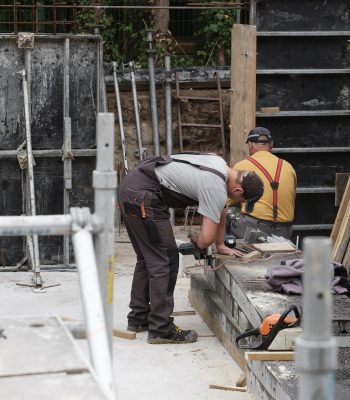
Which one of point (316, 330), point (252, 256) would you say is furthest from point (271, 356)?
point (316, 330)

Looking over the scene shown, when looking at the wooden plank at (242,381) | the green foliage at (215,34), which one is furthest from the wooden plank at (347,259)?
the green foliage at (215,34)

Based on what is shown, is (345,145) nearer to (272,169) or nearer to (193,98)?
(272,169)

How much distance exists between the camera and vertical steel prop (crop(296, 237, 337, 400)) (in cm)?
243

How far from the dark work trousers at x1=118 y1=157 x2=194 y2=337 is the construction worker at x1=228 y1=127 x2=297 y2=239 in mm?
2115

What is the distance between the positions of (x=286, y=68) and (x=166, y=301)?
4.67m

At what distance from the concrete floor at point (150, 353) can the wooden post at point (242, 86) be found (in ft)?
5.86

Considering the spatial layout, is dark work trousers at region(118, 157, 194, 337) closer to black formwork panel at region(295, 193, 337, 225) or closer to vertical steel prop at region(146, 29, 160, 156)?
black formwork panel at region(295, 193, 337, 225)

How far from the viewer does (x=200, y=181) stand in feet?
27.2

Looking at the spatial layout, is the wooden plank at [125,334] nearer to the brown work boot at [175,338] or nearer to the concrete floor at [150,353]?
the concrete floor at [150,353]

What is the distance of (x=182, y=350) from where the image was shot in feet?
28.0

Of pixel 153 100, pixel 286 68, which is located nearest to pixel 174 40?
pixel 153 100

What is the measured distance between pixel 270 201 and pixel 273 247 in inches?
49.9

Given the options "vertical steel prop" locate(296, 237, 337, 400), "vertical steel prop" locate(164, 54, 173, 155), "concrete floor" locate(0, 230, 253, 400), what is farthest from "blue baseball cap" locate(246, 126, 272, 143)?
"vertical steel prop" locate(296, 237, 337, 400)

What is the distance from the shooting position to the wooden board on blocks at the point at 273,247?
9398mm
